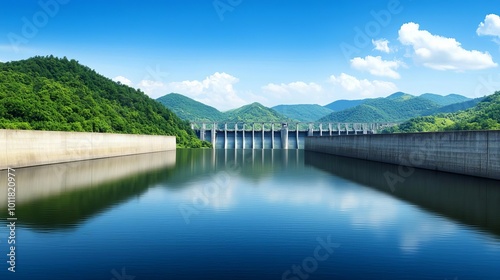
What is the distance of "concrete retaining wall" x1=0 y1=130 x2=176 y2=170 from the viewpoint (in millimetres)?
32769

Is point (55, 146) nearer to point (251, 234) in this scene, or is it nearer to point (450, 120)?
point (251, 234)

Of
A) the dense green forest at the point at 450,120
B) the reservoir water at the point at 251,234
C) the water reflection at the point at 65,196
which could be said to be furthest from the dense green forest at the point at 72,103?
the dense green forest at the point at 450,120

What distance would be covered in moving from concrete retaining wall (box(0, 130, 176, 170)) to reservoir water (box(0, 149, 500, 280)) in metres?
10.7

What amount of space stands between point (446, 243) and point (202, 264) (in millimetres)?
6174

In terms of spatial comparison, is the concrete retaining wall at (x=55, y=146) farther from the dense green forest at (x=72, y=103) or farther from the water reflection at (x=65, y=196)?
the dense green forest at (x=72, y=103)

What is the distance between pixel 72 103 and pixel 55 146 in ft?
148

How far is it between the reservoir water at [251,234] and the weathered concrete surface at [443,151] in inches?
271

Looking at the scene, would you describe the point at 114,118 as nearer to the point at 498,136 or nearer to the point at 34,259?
the point at 498,136

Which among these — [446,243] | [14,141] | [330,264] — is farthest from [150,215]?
[14,141]

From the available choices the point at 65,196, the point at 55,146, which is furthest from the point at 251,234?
the point at 55,146

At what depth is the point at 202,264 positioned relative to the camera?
9.64m

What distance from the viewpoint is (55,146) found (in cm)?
4159

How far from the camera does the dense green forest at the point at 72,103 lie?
67375 mm

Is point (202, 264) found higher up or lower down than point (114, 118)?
lower down
